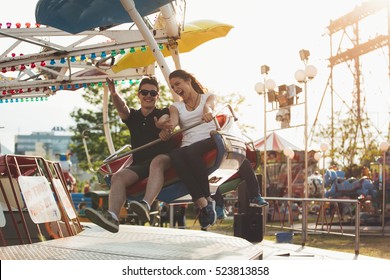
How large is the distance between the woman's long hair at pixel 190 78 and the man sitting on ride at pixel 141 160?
0.26 meters

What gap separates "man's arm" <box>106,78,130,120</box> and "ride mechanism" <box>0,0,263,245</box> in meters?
0.58

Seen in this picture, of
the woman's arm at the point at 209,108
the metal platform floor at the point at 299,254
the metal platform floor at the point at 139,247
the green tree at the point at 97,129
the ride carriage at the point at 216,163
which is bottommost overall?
the metal platform floor at the point at 299,254

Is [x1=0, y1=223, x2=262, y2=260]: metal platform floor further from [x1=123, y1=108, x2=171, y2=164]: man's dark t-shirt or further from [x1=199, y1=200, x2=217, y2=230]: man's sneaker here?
[x1=123, y1=108, x2=171, y2=164]: man's dark t-shirt

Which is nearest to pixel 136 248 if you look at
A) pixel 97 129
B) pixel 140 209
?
pixel 140 209

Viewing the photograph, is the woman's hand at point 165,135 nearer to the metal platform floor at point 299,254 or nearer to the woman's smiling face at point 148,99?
the woman's smiling face at point 148,99

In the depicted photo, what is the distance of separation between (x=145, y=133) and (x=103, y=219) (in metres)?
0.77

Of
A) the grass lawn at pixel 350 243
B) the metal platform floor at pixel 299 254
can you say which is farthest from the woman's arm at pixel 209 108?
the grass lawn at pixel 350 243

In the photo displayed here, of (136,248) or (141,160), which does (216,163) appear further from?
(136,248)

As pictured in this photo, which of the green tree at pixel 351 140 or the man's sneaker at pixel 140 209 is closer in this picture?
the man's sneaker at pixel 140 209

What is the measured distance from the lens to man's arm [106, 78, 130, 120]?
3.98 metres

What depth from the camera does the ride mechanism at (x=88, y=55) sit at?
14.4 ft

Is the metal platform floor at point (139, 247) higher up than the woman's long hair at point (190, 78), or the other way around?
the woman's long hair at point (190, 78)

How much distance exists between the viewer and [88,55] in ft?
25.7

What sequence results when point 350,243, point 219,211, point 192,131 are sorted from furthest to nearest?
point 350,243 < point 219,211 < point 192,131
